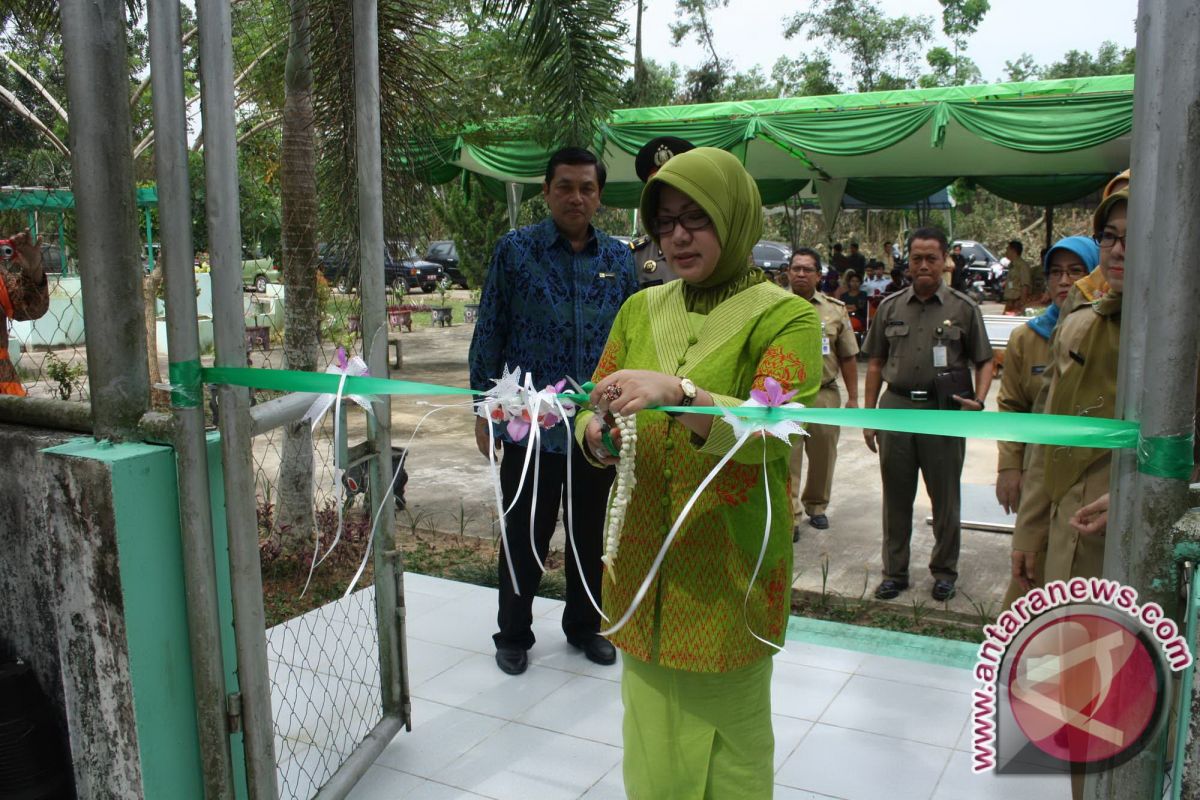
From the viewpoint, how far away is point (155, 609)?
6.70 feet

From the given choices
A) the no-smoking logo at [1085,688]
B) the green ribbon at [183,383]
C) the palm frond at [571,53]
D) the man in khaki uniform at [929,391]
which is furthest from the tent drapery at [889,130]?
the no-smoking logo at [1085,688]

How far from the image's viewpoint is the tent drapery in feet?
23.1

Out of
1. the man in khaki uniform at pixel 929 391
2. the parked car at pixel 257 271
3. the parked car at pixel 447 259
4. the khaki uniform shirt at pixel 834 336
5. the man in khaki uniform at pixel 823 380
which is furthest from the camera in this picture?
the parked car at pixel 447 259

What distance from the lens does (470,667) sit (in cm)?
351

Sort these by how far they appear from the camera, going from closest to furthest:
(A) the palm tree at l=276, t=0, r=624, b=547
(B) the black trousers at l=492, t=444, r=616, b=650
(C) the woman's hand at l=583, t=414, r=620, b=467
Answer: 1. (C) the woman's hand at l=583, t=414, r=620, b=467
2. (B) the black trousers at l=492, t=444, r=616, b=650
3. (A) the palm tree at l=276, t=0, r=624, b=547

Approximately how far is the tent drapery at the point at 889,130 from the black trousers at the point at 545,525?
2616 millimetres

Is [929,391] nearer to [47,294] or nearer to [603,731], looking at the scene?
[603,731]

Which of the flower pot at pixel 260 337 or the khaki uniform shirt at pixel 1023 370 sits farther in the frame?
the flower pot at pixel 260 337

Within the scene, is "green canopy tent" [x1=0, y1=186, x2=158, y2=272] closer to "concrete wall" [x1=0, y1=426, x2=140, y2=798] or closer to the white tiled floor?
"concrete wall" [x1=0, y1=426, x2=140, y2=798]

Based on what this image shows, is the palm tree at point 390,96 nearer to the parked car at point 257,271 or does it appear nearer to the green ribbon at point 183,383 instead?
the parked car at point 257,271

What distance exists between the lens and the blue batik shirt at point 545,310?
10.7 ft

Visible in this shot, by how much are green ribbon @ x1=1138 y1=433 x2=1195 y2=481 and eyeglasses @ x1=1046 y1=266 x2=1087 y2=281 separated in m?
2.71

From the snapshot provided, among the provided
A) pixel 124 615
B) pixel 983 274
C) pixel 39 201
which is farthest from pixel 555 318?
pixel 983 274

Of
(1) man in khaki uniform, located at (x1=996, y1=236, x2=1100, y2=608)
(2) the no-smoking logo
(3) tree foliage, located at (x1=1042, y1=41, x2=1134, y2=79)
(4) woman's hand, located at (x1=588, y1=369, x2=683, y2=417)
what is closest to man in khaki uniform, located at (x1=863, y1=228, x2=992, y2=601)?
(1) man in khaki uniform, located at (x1=996, y1=236, x2=1100, y2=608)
